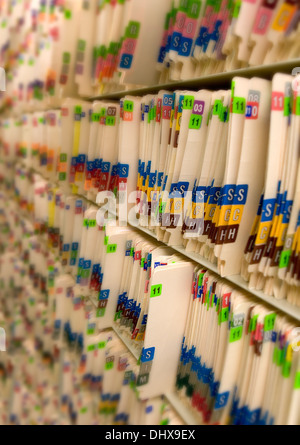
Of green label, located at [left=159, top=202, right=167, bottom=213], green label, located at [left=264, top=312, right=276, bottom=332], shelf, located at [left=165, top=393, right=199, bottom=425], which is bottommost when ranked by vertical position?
shelf, located at [left=165, top=393, right=199, bottom=425]

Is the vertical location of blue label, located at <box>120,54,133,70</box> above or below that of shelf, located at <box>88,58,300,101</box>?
above

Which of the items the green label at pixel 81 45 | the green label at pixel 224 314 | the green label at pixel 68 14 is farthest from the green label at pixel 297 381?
the green label at pixel 68 14

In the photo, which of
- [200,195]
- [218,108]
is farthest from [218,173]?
[218,108]

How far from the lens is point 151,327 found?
1136 mm

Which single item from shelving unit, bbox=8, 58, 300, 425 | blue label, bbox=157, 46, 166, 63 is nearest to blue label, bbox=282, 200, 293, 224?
shelving unit, bbox=8, 58, 300, 425

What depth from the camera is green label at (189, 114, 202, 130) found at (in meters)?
0.99

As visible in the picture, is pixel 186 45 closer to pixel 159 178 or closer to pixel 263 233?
pixel 159 178

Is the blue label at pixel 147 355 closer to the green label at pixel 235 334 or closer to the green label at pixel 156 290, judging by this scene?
the green label at pixel 156 290

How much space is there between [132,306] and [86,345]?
24.8 inches

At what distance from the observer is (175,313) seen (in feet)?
3.77

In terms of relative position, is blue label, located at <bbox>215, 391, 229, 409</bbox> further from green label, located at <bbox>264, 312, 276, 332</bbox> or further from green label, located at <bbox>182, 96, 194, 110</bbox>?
green label, located at <bbox>182, 96, 194, 110</bbox>

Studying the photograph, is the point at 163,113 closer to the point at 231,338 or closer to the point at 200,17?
the point at 200,17

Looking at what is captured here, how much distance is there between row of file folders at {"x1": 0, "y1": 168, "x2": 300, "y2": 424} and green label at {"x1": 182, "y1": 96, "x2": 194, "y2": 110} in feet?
1.69

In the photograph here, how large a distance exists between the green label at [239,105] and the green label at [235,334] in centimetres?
61
